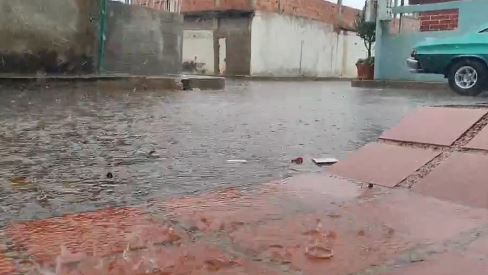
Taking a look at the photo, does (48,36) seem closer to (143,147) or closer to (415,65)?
(143,147)

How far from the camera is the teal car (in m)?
8.70

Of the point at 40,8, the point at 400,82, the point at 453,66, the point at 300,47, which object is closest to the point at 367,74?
the point at 400,82

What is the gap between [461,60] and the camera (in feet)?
29.5

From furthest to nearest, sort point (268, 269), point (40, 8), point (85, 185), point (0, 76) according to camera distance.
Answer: point (40, 8)
point (0, 76)
point (85, 185)
point (268, 269)

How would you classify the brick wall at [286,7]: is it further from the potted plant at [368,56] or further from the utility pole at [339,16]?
the potted plant at [368,56]

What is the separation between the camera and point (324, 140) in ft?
10.8

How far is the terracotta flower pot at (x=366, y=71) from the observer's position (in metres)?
13.1

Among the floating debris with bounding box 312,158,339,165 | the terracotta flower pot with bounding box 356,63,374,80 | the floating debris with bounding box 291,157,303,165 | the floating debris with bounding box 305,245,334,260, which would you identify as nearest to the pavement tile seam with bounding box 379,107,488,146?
the floating debris with bounding box 312,158,339,165

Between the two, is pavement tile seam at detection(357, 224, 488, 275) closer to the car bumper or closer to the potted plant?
the car bumper

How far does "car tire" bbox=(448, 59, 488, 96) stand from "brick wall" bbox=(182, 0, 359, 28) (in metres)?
12.3

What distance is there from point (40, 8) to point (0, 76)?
1074 mm

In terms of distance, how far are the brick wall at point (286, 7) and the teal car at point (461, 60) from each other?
39.0ft

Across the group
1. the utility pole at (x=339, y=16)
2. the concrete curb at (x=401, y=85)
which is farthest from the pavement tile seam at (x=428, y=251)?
the utility pole at (x=339, y=16)

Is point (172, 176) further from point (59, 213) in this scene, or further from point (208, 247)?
point (208, 247)
